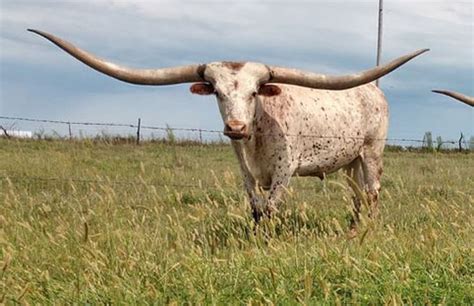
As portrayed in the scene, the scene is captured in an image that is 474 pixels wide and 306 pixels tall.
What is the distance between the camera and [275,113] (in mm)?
6480

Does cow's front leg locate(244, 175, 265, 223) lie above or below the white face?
below

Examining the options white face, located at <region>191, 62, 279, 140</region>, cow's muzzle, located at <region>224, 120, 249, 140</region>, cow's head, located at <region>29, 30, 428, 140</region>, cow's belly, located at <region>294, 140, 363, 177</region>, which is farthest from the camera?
cow's belly, located at <region>294, 140, 363, 177</region>

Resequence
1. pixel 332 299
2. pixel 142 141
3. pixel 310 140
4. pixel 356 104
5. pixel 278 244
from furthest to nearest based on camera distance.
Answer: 1. pixel 142 141
2. pixel 356 104
3. pixel 310 140
4. pixel 278 244
5. pixel 332 299

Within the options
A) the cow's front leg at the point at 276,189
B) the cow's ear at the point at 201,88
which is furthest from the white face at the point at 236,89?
the cow's front leg at the point at 276,189

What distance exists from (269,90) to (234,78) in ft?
1.54

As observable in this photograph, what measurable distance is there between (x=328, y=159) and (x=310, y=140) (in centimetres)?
39

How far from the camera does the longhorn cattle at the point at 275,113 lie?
5.78m

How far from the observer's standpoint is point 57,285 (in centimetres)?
364

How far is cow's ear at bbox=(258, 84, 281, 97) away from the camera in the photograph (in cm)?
618

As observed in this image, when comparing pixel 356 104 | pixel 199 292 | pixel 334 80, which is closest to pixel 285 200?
pixel 334 80

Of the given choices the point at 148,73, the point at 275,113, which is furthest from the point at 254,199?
the point at 148,73

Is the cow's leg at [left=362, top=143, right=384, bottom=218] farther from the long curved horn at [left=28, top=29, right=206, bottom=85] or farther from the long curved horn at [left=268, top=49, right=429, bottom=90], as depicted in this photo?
the long curved horn at [left=28, top=29, right=206, bottom=85]

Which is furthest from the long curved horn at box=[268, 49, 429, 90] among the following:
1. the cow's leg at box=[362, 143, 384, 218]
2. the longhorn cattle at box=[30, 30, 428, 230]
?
the cow's leg at box=[362, 143, 384, 218]

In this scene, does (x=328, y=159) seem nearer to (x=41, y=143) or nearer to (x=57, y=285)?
(x=57, y=285)
